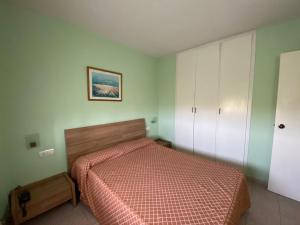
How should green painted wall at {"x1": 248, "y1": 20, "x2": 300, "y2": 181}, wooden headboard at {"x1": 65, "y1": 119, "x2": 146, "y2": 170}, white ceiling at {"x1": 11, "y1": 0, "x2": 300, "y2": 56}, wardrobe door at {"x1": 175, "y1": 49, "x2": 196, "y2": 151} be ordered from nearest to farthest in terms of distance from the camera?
1. white ceiling at {"x1": 11, "y1": 0, "x2": 300, "y2": 56}
2. green painted wall at {"x1": 248, "y1": 20, "x2": 300, "y2": 181}
3. wooden headboard at {"x1": 65, "y1": 119, "x2": 146, "y2": 170}
4. wardrobe door at {"x1": 175, "y1": 49, "x2": 196, "y2": 151}

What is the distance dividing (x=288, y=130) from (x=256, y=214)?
46.0 inches

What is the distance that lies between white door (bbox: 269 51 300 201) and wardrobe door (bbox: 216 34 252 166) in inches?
16.2

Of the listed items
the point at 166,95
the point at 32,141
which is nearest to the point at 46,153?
the point at 32,141

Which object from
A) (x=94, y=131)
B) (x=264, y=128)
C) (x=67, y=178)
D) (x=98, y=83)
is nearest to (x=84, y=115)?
(x=94, y=131)

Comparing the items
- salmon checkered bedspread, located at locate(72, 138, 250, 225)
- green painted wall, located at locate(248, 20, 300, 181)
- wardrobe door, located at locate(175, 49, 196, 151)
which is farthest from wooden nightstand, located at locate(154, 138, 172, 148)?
green painted wall, located at locate(248, 20, 300, 181)

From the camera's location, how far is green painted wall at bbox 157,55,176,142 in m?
3.25

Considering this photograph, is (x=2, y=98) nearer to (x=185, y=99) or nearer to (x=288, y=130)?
(x=185, y=99)

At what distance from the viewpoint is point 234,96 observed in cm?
238

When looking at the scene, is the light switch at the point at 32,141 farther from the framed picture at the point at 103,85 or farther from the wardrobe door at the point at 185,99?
the wardrobe door at the point at 185,99

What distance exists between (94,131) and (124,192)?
1206mm

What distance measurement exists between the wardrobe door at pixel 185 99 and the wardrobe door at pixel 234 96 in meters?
0.57

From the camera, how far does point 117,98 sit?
2.63 metres

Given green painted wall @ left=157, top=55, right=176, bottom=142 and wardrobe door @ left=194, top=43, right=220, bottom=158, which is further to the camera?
green painted wall @ left=157, top=55, right=176, bottom=142

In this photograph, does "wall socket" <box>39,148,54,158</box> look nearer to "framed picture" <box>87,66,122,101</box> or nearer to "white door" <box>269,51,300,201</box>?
"framed picture" <box>87,66,122,101</box>
